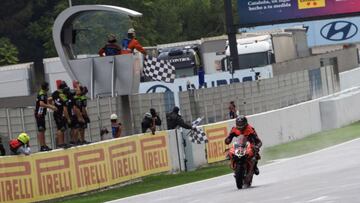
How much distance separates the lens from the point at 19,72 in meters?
47.4

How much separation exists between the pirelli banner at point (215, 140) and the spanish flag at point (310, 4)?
16.8 metres

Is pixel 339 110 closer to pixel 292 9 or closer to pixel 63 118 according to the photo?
pixel 292 9

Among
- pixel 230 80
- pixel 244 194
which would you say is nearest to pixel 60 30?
pixel 244 194

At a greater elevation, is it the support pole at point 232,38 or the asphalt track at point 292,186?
the support pole at point 232,38

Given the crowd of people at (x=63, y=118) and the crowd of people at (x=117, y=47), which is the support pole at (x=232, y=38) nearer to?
the crowd of people at (x=117, y=47)

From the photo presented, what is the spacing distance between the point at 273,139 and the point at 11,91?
1524 centimetres

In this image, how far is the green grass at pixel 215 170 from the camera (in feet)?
80.4

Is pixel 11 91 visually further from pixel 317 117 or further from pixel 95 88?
pixel 95 88

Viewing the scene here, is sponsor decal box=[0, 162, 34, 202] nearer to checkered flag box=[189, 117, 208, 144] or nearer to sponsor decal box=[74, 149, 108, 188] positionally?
sponsor decal box=[74, 149, 108, 188]

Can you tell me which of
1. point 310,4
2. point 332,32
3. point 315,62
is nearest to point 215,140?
point 310,4

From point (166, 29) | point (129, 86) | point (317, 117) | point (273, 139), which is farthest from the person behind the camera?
point (166, 29)

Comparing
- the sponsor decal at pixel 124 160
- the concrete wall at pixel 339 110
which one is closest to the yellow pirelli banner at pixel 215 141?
the sponsor decal at pixel 124 160

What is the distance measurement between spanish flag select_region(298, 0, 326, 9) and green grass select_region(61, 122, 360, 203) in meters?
7.74

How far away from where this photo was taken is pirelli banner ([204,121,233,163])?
3197 cm
